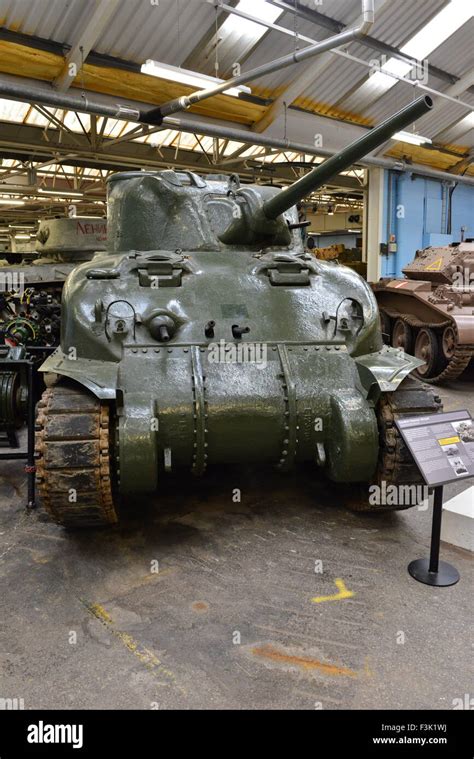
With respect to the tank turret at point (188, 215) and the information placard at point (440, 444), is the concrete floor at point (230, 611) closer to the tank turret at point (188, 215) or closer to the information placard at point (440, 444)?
the information placard at point (440, 444)

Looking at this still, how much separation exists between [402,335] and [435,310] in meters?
1.48

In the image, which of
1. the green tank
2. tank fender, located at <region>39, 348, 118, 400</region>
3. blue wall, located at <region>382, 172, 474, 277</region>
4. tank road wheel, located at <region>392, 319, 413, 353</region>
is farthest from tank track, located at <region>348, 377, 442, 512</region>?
blue wall, located at <region>382, 172, 474, 277</region>

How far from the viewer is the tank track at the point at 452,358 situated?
1029 centimetres

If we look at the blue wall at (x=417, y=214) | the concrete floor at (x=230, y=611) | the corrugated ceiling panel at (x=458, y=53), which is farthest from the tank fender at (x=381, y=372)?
the blue wall at (x=417, y=214)

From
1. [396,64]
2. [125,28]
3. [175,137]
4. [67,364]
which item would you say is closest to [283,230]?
[67,364]

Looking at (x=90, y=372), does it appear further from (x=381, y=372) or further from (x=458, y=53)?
(x=458, y=53)

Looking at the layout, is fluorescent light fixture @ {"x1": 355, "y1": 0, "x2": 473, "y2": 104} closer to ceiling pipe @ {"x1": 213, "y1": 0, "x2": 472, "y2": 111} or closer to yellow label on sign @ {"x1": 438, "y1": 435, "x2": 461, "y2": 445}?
ceiling pipe @ {"x1": 213, "y1": 0, "x2": 472, "y2": 111}

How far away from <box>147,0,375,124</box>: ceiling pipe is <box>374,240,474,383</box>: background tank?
440cm

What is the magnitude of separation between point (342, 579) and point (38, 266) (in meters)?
11.7

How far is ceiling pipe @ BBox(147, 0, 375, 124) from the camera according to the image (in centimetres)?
868

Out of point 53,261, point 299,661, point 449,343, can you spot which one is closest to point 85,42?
point 53,261

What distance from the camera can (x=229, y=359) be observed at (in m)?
4.77

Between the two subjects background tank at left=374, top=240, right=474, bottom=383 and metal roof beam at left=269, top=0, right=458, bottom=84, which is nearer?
background tank at left=374, top=240, right=474, bottom=383

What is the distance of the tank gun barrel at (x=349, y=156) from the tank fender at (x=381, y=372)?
149cm
